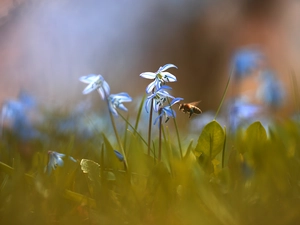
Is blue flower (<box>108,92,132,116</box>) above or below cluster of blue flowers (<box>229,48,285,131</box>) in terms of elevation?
above

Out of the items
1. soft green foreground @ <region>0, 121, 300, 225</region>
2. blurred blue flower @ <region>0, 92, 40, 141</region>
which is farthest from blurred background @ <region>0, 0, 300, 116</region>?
soft green foreground @ <region>0, 121, 300, 225</region>

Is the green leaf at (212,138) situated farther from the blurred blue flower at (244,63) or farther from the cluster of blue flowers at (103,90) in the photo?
the blurred blue flower at (244,63)

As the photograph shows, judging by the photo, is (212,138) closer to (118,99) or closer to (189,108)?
(189,108)

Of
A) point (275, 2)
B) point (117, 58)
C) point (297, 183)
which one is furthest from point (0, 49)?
point (297, 183)

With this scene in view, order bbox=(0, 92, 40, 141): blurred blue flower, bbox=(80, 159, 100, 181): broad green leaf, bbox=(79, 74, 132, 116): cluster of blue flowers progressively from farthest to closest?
bbox=(0, 92, 40, 141): blurred blue flower < bbox=(79, 74, 132, 116): cluster of blue flowers < bbox=(80, 159, 100, 181): broad green leaf

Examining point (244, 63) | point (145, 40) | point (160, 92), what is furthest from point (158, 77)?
point (145, 40)

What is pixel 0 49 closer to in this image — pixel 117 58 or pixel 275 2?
pixel 117 58

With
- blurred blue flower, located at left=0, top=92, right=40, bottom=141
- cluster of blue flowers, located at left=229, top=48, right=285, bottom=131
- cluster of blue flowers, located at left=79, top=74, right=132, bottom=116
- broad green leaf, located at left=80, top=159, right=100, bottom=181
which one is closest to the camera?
broad green leaf, located at left=80, top=159, right=100, bottom=181

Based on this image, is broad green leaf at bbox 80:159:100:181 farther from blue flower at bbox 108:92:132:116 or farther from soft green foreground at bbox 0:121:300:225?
blue flower at bbox 108:92:132:116
